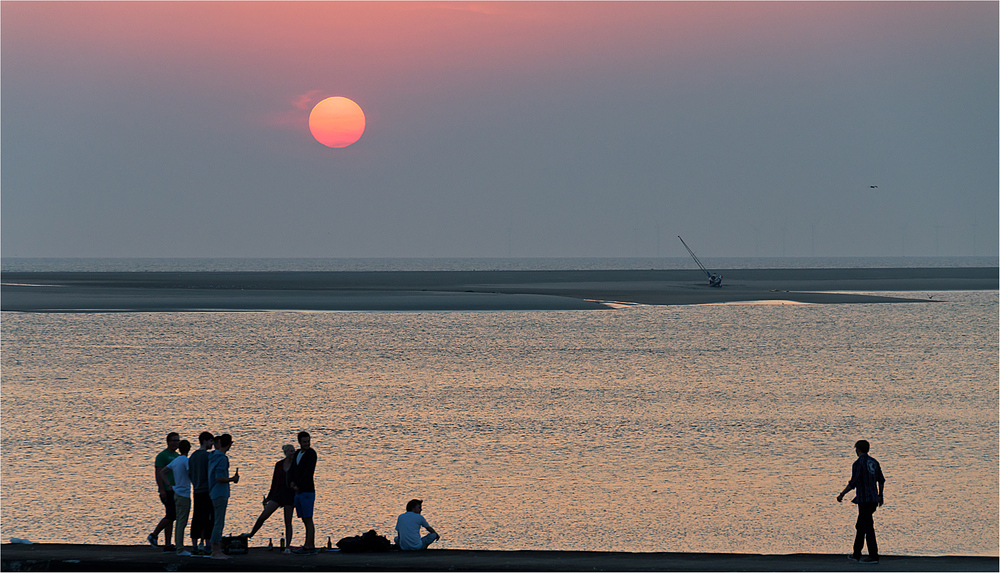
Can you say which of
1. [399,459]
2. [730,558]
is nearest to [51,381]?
[399,459]

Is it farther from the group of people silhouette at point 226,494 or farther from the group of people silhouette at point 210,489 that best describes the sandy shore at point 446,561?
the group of people silhouette at point 210,489

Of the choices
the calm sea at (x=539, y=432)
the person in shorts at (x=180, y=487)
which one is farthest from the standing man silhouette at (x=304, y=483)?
the calm sea at (x=539, y=432)

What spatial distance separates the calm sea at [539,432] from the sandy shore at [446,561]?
2.19 metres

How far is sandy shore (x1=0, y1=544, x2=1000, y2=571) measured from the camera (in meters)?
15.0

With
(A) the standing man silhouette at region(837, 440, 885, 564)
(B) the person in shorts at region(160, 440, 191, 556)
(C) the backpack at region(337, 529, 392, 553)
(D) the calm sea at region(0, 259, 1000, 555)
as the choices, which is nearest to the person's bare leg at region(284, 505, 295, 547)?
(C) the backpack at region(337, 529, 392, 553)

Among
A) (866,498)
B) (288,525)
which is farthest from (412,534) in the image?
(866,498)

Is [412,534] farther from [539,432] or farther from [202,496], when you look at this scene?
[539,432]

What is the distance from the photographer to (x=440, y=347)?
178 ft

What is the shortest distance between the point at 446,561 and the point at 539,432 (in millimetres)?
13725

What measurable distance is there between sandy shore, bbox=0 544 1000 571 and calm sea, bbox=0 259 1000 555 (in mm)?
2187

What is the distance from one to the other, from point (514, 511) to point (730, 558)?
18.7 feet

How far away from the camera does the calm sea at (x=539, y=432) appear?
19875mm

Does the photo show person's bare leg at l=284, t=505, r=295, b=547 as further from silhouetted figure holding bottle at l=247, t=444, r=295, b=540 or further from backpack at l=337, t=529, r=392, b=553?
backpack at l=337, t=529, r=392, b=553

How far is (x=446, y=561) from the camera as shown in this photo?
51.0 feet
